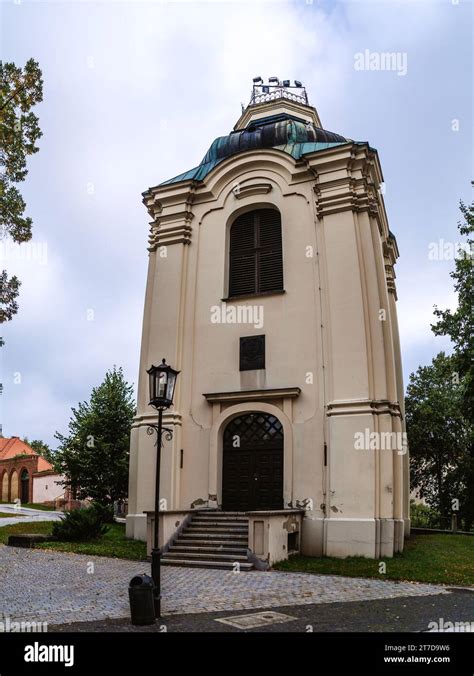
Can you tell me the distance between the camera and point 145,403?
1864cm

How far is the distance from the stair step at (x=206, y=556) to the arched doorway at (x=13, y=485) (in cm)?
4465

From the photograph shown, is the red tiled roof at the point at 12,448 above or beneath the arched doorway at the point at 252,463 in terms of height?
above

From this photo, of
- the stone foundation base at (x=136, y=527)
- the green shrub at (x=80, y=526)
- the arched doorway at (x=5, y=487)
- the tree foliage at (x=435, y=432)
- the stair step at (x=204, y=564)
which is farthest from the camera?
the arched doorway at (x=5, y=487)

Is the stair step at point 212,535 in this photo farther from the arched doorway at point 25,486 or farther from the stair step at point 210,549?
the arched doorway at point 25,486

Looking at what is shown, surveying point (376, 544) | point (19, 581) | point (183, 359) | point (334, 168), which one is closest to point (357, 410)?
point (376, 544)

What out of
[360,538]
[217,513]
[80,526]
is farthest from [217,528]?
[80,526]

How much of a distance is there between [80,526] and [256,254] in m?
9.58

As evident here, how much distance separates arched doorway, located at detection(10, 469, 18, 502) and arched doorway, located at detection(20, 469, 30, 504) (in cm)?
93

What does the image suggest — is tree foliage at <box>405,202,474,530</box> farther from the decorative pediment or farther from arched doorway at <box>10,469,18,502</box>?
arched doorway at <box>10,469,18,502</box>

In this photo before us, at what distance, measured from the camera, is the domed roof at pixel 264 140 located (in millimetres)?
20519

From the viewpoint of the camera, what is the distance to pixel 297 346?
686 inches

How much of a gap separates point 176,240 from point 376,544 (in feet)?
36.5

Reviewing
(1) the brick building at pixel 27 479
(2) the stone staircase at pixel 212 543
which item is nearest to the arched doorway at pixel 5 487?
(1) the brick building at pixel 27 479
